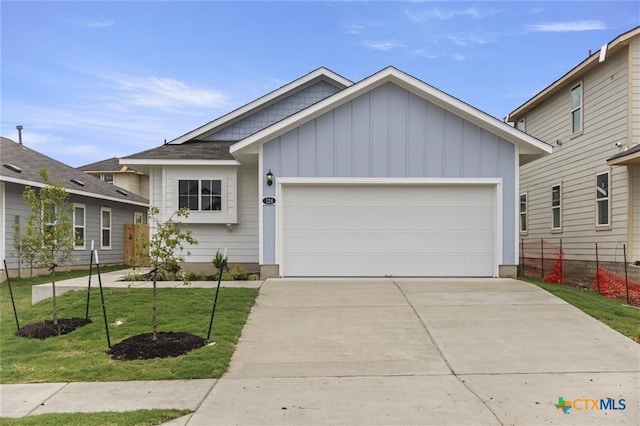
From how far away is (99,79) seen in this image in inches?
639

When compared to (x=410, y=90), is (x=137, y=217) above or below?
below

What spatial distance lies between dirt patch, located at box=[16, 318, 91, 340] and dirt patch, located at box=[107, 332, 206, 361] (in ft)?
4.48

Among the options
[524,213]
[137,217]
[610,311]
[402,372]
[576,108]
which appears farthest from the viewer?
[137,217]

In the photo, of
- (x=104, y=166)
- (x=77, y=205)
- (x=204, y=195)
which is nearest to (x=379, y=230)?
(x=204, y=195)

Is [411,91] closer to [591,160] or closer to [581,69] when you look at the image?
[581,69]

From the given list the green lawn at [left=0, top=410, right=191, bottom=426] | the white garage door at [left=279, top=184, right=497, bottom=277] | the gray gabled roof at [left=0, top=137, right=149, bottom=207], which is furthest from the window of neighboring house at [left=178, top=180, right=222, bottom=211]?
the green lawn at [left=0, top=410, right=191, bottom=426]

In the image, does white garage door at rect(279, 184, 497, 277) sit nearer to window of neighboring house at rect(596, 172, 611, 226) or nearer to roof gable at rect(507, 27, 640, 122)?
window of neighboring house at rect(596, 172, 611, 226)

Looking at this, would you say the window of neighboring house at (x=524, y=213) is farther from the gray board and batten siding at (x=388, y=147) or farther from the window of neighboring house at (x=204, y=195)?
the window of neighboring house at (x=204, y=195)

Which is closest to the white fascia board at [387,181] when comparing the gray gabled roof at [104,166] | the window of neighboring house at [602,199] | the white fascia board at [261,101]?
the window of neighboring house at [602,199]

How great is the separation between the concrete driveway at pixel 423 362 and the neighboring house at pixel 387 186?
6.29 feet

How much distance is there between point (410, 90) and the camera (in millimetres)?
11594

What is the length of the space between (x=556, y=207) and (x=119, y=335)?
14340 mm

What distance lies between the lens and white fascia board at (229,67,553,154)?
11.2 metres

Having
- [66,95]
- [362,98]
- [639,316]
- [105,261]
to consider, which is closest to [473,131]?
[362,98]
